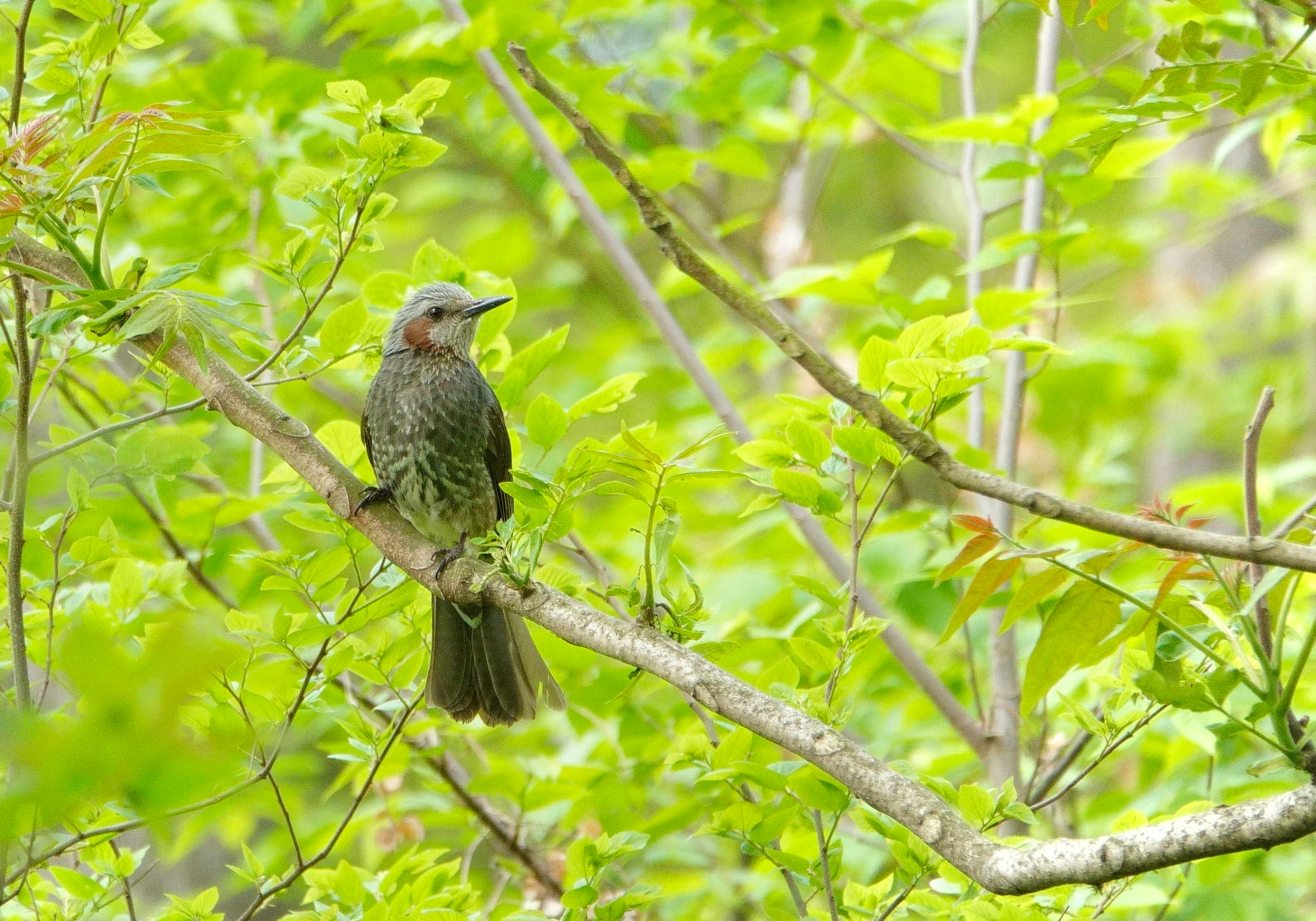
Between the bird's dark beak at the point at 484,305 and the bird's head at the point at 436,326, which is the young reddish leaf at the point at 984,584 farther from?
the bird's head at the point at 436,326

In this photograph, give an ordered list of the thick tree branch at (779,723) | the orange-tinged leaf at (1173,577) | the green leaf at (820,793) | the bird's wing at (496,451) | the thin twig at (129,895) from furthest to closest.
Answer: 1. the bird's wing at (496,451)
2. the thin twig at (129,895)
3. the green leaf at (820,793)
4. the orange-tinged leaf at (1173,577)
5. the thick tree branch at (779,723)

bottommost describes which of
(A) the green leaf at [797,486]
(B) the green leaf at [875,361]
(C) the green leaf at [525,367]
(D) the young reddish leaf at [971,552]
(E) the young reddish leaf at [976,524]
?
(D) the young reddish leaf at [971,552]

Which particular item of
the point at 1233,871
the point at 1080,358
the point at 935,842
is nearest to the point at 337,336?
the point at 935,842

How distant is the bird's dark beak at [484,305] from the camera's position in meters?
2.85

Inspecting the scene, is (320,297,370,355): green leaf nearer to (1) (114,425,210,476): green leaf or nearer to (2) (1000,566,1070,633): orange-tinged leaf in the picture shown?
(1) (114,425,210,476): green leaf

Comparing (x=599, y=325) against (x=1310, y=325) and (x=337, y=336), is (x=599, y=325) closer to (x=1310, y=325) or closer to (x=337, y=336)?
(x=1310, y=325)

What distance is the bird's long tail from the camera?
303 centimetres

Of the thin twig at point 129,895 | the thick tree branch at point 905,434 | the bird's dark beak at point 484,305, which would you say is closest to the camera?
the thick tree branch at point 905,434

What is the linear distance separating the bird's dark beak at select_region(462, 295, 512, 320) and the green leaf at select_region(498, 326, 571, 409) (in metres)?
0.27

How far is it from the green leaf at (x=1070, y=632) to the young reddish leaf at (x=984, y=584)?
0.10 m

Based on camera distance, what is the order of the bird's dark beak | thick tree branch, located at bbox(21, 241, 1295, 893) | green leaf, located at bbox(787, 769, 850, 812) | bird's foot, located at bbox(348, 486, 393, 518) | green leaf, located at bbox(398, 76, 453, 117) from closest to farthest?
thick tree branch, located at bbox(21, 241, 1295, 893) < green leaf, located at bbox(787, 769, 850, 812) < green leaf, located at bbox(398, 76, 453, 117) < bird's foot, located at bbox(348, 486, 393, 518) < the bird's dark beak

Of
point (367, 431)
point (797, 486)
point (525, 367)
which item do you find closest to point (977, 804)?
point (797, 486)

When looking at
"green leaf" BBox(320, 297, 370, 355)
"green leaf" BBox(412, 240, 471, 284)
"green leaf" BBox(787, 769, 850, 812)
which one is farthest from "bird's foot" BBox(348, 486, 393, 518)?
"green leaf" BBox(787, 769, 850, 812)

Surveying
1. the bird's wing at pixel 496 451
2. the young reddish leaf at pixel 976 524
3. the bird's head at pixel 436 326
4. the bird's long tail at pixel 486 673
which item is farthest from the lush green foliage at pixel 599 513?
the bird's wing at pixel 496 451
